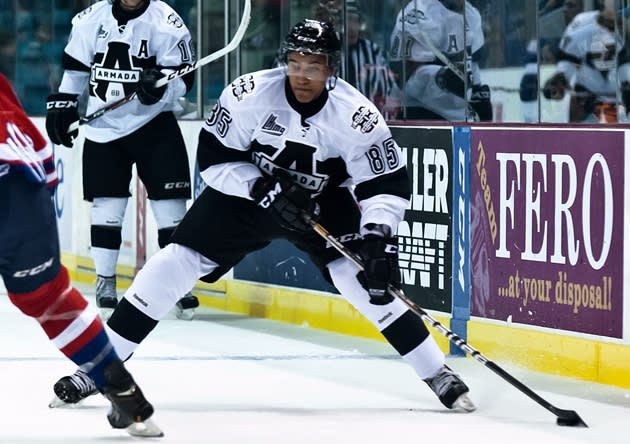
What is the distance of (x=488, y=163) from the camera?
20.6ft

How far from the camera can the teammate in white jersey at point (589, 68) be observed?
610cm

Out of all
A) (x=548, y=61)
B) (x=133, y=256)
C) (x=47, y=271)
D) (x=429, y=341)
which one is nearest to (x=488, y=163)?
(x=548, y=61)

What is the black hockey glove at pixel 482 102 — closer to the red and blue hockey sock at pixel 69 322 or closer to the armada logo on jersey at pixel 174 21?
the armada logo on jersey at pixel 174 21

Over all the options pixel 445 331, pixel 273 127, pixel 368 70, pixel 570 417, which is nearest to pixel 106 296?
pixel 368 70

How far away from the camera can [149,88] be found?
7.20 meters

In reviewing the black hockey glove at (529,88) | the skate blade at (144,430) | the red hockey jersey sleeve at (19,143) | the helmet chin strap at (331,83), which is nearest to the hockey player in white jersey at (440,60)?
the black hockey glove at (529,88)

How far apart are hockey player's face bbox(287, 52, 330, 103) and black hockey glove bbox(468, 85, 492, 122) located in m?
1.74

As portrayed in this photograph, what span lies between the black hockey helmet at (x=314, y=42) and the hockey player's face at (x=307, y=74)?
17 mm

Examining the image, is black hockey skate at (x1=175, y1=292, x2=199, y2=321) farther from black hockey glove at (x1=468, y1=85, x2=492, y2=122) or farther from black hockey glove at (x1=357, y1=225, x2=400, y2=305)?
black hockey glove at (x1=357, y1=225, x2=400, y2=305)

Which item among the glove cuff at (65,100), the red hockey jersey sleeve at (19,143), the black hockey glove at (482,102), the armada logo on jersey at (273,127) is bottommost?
the red hockey jersey sleeve at (19,143)

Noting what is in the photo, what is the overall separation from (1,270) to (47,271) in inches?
4.5

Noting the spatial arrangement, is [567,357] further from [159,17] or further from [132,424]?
[159,17]

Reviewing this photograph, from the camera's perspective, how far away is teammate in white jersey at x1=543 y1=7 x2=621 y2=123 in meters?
6.10

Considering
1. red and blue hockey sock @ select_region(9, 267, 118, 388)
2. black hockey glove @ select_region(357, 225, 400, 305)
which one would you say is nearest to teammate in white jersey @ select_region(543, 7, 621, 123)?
black hockey glove @ select_region(357, 225, 400, 305)
